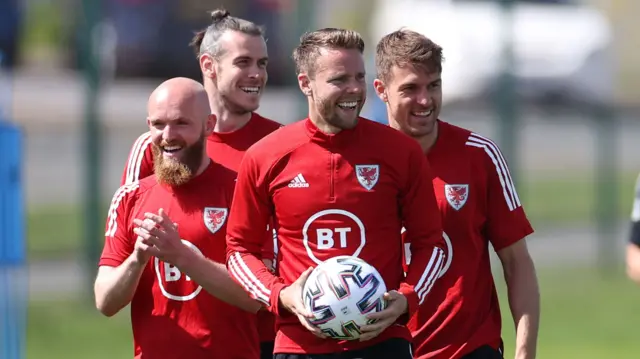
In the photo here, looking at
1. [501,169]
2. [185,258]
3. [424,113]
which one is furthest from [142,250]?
[501,169]

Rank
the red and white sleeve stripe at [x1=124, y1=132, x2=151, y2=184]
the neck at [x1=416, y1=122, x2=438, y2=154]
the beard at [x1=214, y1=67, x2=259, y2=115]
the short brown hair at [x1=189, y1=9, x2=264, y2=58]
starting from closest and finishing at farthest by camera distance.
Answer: the neck at [x1=416, y1=122, x2=438, y2=154], the red and white sleeve stripe at [x1=124, y1=132, x2=151, y2=184], the beard at [x1=214, y1=67, x2=259, y2=115], the short brown hair at [x1=189, y1=9, x2=264, y2=58]

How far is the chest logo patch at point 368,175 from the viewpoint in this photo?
5.14 metres

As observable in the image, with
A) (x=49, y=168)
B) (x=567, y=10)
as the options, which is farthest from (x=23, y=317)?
(x=567, y=10)

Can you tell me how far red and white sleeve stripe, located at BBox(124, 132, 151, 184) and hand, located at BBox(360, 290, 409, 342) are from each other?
1.70 metres

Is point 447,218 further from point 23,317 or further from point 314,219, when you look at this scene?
point 23,317

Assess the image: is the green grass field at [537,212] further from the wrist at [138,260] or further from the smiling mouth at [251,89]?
the wrist at [138,260]

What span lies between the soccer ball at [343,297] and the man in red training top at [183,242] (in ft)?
2.26

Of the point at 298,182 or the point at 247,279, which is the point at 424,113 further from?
the point at 247,279

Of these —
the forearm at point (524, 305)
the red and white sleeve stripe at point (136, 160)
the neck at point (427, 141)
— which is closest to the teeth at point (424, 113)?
the neck at point (427, 141)

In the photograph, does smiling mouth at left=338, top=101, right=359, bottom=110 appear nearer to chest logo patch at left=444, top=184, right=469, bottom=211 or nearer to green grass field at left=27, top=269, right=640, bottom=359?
chest logo patch at left=444, top=184, right=469, bottom=211

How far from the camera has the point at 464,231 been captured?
570 cm

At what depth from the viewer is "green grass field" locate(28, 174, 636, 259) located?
17.0 meters

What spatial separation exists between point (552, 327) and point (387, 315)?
8.84 metres

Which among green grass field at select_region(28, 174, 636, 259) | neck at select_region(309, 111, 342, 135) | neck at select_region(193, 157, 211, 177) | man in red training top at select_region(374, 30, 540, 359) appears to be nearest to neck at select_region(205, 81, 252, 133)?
neck at select_region(193, 157, 211, 177)
